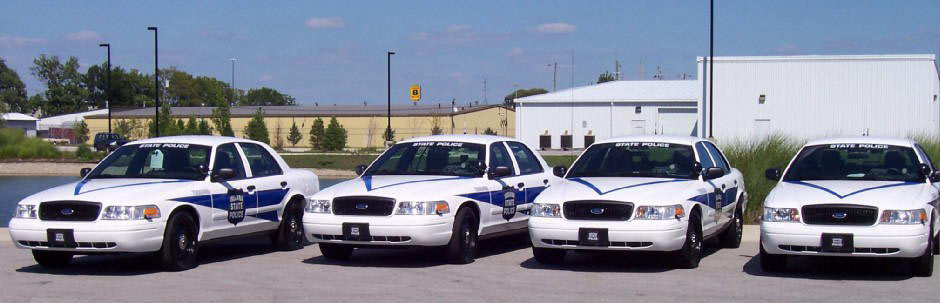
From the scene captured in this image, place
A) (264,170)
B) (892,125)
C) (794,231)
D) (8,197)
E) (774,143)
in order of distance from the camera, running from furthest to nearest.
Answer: (892,125) < (8,197) < (774,143) < (264,170) < (794,231)

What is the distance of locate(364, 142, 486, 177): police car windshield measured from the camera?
13461mm

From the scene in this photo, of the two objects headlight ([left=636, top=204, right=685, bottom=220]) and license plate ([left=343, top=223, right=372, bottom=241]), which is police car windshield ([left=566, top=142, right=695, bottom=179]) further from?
license plate ([left=343, top=223, right=372, bottom=241])

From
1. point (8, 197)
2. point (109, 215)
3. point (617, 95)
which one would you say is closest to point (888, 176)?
point (109, 215)

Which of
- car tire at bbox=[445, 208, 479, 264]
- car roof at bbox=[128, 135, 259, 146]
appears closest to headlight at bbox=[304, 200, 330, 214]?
car tire at bbox=[445, 208, 479, 264]

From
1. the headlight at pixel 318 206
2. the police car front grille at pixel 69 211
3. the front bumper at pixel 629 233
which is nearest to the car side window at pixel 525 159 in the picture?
the front bumper at pixel 629 233

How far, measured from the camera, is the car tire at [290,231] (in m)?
14.1

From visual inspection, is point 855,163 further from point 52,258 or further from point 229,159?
→ point 52,258

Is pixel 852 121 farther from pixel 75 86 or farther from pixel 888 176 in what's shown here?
pixel 75 86

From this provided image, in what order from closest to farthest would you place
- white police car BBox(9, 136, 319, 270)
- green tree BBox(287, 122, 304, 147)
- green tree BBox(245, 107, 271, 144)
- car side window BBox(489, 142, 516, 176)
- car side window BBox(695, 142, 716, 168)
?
white police car BBox(9, 136, 319, 270) → car side window BBox(695, 142, 716, 168) → car side window BBox(489, 142, 516, 176) → green tree BBox(245, 107, 271, 144) → green tree BBox(287, 122, 304, 147)

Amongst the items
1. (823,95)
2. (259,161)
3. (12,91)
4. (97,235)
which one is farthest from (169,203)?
(12,91)

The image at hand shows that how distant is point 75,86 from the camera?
124 m

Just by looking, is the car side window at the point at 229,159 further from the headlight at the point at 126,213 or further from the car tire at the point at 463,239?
the car tire at the point at 463,239

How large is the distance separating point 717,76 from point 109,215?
36.2 metres

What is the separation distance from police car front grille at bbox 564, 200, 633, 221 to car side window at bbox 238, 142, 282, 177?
14.0 ft
